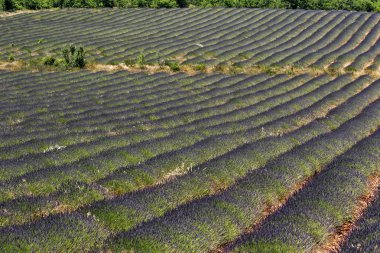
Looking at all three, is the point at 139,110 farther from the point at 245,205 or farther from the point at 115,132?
the point at 245,205

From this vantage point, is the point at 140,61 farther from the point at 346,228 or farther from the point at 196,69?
the point at 346,228

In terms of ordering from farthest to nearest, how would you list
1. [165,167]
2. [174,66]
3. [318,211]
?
[174,66]
[165,167]
[318,211]

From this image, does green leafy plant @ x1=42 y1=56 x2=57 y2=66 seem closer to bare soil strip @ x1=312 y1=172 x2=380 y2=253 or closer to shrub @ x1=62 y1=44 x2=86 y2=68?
shrub @ x1=62 y1=44 x2=86 y2=68

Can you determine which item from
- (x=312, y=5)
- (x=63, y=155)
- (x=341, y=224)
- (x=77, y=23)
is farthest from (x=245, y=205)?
(x=312, y=5)

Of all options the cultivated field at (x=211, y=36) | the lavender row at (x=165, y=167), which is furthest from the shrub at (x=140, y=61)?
the lavender row at (x=165, y=167)

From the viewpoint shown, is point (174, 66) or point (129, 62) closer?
point (174, 66)

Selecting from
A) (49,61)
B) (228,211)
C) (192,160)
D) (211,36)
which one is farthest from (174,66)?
(228,211)
